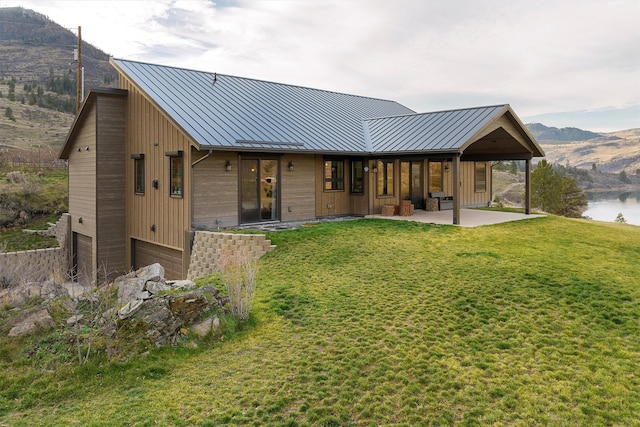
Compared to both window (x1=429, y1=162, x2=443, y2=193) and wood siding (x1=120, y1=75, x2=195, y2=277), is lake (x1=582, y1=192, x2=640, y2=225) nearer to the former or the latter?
window (x1=429, y1=162, x2=443, y2=193)

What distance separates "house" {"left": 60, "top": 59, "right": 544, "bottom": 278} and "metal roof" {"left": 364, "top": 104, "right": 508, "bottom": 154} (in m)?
0.05

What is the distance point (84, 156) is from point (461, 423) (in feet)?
46.9

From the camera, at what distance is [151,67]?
13750 millimetres

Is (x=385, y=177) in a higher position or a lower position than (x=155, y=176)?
higher

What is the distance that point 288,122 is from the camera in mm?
14164

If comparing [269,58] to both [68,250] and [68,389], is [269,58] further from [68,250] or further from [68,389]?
[68,389]

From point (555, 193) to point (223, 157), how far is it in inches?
884

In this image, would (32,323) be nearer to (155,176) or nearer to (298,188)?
(155,176)

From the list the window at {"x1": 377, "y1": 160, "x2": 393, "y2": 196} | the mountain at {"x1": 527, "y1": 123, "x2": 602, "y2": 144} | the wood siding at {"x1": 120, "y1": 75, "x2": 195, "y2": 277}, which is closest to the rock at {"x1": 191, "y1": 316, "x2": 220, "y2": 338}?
the wood siding at {"x1": 120, "y1": 75, "x2": 195, "y2": 277}

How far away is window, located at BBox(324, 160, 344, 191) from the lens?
1440 centimetres

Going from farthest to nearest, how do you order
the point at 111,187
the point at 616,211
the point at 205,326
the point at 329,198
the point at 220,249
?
the point at 616,211, the point at 329,198, the point at 111,187, the point at 220,249, the point at 205,326

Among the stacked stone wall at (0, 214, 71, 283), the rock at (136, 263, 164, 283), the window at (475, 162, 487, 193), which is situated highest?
the window at (475, 162, 487, 193)

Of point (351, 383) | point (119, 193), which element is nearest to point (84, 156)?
point (119, 193)

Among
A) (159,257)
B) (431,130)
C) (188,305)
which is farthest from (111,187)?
(431,130)
